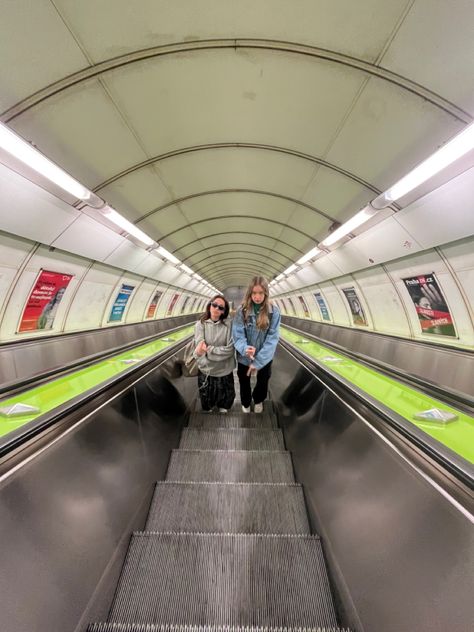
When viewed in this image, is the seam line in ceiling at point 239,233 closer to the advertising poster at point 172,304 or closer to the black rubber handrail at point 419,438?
the black rubber handrail at point 419,438

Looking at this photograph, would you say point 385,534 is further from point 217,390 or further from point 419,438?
point 217,390

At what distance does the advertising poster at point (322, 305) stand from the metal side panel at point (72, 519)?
38.9 ft

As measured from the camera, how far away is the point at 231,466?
3123mm

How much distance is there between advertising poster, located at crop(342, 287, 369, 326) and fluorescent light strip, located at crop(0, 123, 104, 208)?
29.0 ft

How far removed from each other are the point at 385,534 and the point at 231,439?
2425 mm

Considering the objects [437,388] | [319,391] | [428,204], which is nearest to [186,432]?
[319,391]

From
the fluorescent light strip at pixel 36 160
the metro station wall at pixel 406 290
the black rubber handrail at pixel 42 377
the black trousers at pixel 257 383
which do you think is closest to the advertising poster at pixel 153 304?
the metro station wall at pixel 406 290

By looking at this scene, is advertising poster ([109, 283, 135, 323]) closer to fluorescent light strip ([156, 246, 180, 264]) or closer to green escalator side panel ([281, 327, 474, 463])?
fluorescent light strip ([156, 246, 180, 264])

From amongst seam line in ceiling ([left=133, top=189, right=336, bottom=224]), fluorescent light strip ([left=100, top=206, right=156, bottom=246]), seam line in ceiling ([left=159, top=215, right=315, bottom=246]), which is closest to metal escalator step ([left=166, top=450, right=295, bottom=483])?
fluorescent light strip ([left=100, top=206, right=156, bottom=246])

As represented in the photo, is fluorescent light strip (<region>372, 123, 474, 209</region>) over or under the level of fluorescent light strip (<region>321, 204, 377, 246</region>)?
under

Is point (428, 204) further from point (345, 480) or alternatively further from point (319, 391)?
point (345, 480)

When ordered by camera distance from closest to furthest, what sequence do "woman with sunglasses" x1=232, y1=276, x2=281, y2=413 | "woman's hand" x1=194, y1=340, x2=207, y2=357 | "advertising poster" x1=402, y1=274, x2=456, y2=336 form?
1. "woman with sunglasses" x1=232, y1=276, x2=281, y2=413
2. "woman's hand" x1=194, y1=340, x2=207, y2=357
3. "advertising poster" x1=402, y1=274, x2=456, y2=336

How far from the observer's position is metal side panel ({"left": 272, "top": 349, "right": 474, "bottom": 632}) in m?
1.10

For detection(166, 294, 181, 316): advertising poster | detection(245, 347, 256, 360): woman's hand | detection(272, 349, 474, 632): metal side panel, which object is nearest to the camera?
detection(272, 349, 474, 632): metal side panel
